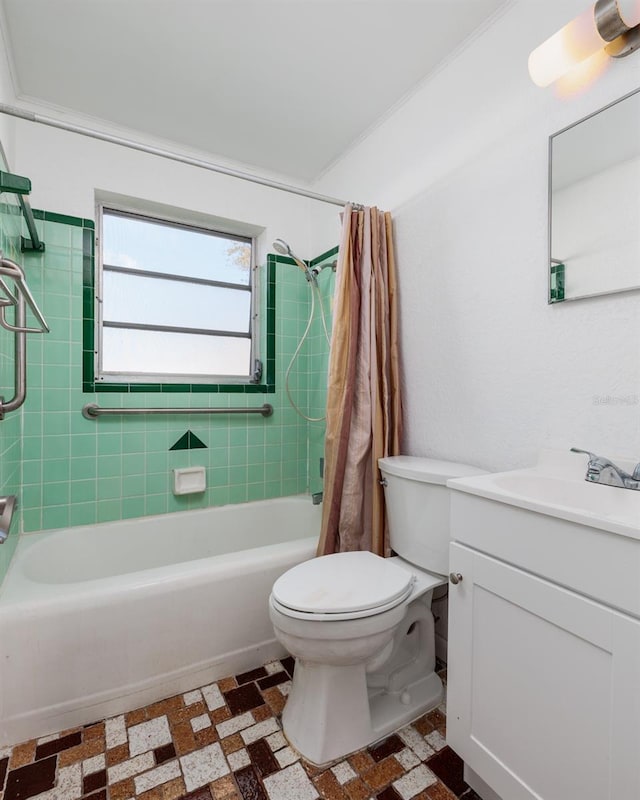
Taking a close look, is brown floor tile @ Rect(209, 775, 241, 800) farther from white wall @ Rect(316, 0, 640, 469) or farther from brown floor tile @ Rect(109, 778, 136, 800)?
white wall @ Rect(316, 0, 640, 469)

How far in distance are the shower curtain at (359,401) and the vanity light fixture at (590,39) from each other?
77cm

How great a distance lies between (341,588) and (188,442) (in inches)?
50.1

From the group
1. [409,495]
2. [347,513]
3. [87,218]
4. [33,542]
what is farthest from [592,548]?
[87,218]

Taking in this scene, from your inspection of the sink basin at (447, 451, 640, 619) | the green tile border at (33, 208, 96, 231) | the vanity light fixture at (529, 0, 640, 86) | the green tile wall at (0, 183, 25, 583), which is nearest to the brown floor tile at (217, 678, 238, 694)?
the green tile wall at (0, 183, 25, 583)

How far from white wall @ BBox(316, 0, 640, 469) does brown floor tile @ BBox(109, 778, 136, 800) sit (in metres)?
1.40

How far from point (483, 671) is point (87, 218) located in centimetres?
234

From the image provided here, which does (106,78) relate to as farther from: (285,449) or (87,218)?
(285,449)

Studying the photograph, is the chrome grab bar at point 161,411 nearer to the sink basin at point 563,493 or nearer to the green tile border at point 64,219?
the green tile border at point 64,219

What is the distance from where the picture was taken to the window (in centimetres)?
212

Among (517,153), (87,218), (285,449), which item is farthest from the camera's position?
(285,449)

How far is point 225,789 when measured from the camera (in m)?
1.07

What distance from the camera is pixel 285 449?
247cm

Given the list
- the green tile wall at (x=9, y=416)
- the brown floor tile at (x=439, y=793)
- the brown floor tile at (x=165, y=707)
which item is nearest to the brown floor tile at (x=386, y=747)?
the brown floor tile at (x=439, y=793)

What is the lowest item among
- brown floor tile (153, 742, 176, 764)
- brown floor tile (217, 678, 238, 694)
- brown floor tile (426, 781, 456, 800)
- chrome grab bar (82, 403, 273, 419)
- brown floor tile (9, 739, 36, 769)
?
brown floor tile (9, 739, 36, 769)
